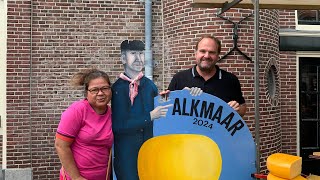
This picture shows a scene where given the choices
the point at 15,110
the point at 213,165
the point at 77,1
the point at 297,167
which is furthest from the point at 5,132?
the point at 297,167

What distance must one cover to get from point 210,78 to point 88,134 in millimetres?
1070

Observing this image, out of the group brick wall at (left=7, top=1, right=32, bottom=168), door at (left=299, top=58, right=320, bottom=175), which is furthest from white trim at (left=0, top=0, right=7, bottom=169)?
door at (left=299, top=58, right=320, bottom=175)

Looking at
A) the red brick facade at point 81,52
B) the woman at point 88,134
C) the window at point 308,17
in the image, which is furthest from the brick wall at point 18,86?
the window at point 308,17

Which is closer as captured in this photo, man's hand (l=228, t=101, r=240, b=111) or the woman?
the woman

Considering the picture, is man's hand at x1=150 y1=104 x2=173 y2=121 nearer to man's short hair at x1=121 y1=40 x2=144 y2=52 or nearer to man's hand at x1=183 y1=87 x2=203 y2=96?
man's hand at x1=183 y1=87 x2=203 y2=96

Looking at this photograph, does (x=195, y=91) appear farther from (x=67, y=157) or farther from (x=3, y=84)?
(x=3, y=84)

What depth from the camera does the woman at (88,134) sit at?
2707 mm

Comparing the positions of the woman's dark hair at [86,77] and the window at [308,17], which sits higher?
the window at [308,17]

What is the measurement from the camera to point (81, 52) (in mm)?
6586

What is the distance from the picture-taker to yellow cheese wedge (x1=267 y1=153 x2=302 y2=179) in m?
2.59

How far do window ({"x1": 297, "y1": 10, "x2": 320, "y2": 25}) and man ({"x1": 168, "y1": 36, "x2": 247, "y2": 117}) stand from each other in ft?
16.7

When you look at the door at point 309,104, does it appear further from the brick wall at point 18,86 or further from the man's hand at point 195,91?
the man's hand at point 195,91

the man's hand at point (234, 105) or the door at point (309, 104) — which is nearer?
the man's hand at point (234, 105)

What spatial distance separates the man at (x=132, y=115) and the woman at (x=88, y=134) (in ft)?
0.24
